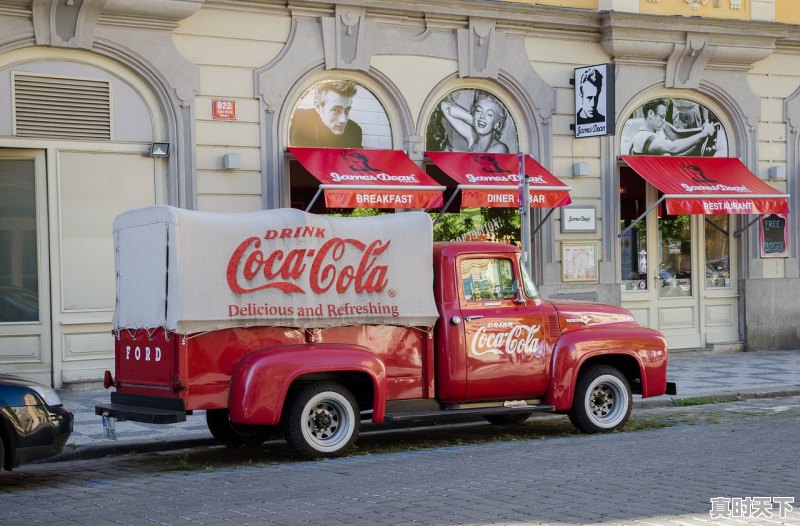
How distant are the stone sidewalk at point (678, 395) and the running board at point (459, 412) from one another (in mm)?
2137

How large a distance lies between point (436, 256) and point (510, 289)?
0.81 meters

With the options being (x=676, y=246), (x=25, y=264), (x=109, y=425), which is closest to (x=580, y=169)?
(x=676, y=246)

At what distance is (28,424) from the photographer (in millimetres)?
8719

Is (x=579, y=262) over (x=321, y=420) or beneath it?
over

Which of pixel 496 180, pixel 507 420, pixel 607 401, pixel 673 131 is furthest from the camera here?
pixel 673 131

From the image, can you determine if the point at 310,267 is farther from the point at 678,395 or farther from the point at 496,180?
the point at 496,180

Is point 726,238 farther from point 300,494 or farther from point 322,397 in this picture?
point 300,494

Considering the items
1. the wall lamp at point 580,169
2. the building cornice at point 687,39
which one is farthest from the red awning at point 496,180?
the building cornice at point 687,39

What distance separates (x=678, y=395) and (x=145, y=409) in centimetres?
734

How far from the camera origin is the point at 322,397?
9.87 meters

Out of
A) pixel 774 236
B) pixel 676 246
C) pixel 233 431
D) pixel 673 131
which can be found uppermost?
pixel 673 131

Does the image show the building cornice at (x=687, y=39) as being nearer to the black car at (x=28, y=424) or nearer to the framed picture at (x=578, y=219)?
the framed picture at (x=578, y=219)

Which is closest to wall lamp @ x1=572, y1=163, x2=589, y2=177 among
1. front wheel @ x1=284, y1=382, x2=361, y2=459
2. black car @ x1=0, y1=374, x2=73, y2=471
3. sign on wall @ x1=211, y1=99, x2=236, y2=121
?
sign on wall @ x1=211, y1=99, x2=236, y2=121

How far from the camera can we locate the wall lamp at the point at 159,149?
51.4 feet
